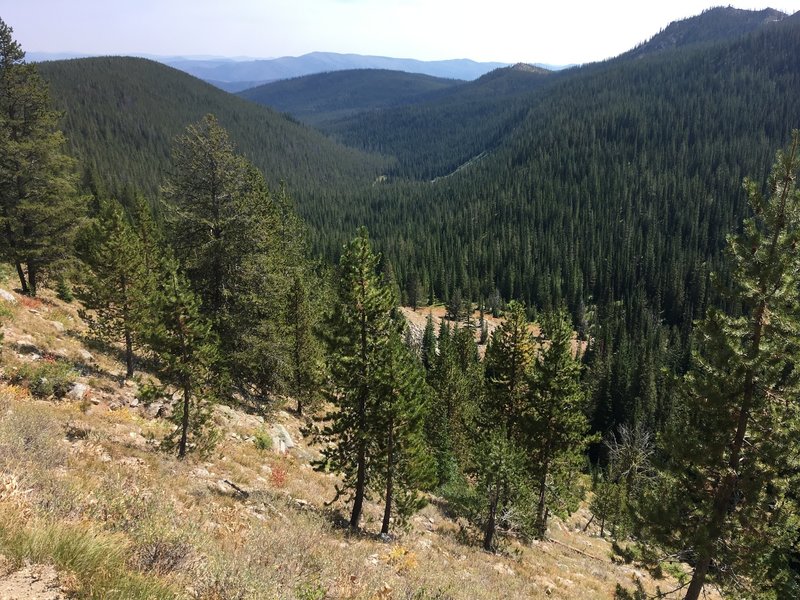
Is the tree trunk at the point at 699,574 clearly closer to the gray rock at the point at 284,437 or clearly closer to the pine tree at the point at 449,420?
the gray rock at the point at 284,437

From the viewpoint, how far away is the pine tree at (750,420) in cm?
1037

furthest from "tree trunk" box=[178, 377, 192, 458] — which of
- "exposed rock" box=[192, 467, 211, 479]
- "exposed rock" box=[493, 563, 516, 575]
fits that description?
"exposed rock" box=[493, 563, 516, 575]

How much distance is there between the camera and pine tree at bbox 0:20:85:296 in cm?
2491

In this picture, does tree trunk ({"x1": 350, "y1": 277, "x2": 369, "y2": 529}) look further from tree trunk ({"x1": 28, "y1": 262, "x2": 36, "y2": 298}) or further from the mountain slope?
the mountain slope

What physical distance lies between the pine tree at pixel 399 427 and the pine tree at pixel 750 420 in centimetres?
727

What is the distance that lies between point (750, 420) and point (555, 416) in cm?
1094

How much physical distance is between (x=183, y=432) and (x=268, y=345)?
7527mm

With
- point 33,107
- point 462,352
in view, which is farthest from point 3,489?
A: point 462,352

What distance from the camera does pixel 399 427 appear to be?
52.0ft

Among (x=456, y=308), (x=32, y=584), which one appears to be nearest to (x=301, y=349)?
(x=32, y=584)

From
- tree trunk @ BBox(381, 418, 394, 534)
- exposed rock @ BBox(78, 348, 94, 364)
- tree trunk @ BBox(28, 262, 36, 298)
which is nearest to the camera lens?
tree trunk @ BBox(381, 418, 394, 534)

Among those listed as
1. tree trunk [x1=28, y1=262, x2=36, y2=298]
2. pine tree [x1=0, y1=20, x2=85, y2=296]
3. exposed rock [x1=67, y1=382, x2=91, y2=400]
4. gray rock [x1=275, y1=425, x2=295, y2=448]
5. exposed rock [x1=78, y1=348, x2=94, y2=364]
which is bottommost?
gray rock [x1=275, y1=425, x2=295, y2=448]

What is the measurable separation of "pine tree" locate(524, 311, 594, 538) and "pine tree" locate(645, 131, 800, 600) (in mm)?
9202

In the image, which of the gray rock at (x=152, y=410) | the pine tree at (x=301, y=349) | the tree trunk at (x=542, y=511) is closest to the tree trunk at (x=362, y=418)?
the gray rock at (x=152, y=410)
